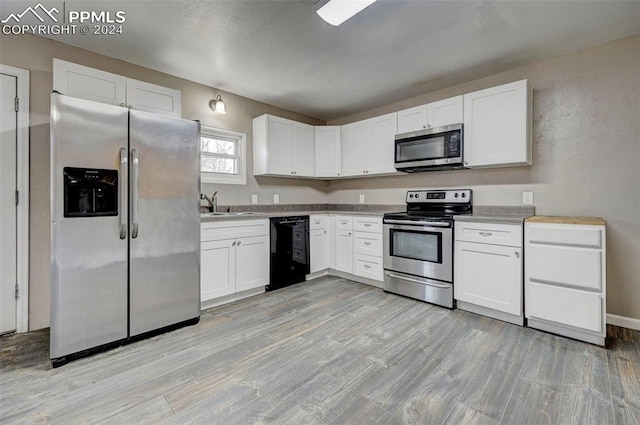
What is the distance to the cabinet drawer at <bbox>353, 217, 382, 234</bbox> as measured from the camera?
369cm

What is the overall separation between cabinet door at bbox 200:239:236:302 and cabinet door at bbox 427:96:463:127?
2726 millimetres

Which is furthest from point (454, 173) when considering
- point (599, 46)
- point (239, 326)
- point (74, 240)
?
point (74, 240)

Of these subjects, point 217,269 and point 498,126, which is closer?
point 498,126

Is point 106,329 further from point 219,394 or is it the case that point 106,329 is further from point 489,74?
point 489,74

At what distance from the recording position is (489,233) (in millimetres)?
2771

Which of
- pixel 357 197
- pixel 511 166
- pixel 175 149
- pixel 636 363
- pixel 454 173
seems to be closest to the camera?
pixel 636 363

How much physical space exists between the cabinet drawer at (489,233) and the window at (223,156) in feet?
9.01

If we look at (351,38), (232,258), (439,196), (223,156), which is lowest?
(232,258)

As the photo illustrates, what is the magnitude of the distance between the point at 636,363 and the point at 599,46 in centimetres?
267

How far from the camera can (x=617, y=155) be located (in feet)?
8.40

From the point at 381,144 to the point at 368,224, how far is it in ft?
3.68

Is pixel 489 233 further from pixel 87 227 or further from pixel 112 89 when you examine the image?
pixel 112 89

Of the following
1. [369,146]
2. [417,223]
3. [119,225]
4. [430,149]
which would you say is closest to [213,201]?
[119,225]

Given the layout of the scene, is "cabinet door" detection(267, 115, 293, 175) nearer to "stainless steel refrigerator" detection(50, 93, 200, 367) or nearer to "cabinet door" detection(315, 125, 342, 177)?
"cabinet door" detection(315, 125, 342, 177)
